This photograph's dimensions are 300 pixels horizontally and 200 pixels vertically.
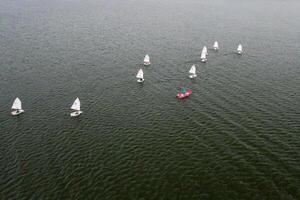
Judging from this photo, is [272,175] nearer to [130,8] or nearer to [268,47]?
[268,47]

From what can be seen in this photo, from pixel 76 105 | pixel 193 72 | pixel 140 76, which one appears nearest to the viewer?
pixel 76 105

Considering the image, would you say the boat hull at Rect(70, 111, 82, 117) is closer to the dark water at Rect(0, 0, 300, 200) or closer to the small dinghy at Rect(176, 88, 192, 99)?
the dark water at Rect(0, 0, 300, 200)

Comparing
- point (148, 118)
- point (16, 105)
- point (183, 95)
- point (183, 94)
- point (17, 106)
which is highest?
point (183, 94)

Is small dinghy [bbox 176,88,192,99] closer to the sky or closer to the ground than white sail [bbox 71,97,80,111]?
closer to the sky

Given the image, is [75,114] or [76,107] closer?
[75,114]

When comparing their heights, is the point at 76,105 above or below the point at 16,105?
below

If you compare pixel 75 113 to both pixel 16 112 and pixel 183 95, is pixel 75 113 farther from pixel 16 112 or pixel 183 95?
pixel 183 95

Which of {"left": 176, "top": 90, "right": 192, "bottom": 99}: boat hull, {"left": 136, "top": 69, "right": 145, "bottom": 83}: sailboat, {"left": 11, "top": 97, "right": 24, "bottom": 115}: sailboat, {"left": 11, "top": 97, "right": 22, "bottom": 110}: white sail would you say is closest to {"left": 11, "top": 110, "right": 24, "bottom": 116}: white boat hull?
{"left": 11, "top": 97, "right": 24, "bottom": 115}: sailboat

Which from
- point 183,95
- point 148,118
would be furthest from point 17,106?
point 183,95

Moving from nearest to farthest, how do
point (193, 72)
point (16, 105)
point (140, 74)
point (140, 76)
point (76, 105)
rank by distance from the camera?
point (16, 105) → point (76, 105) → point (140, 74) → point (140, 76) → point (193, 72)

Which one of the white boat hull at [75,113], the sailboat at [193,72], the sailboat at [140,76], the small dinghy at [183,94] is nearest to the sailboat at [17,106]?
the white boat hull at [75,113]
